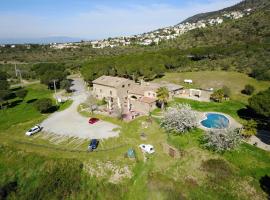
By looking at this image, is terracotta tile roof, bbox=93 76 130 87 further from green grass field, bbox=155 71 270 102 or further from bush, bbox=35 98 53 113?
green grass field, bbox=155 71 270 102

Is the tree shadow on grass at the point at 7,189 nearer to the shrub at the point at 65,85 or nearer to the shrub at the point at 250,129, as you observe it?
the shrub at the point at 250,129

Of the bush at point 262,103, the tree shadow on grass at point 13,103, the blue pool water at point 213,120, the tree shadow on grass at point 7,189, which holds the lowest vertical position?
the tree shadow on grass at point 7,189

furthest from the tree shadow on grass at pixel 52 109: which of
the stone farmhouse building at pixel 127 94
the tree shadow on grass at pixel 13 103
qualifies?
the tree shadow on grass at pixel 13 103

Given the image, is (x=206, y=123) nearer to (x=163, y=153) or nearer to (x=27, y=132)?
(x=163, y=153)

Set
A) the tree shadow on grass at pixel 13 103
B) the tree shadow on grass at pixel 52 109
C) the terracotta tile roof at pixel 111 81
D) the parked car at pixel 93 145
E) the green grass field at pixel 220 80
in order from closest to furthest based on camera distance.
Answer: the parked car at pixel 93 145 < the tree shadow on grass at pixel 52 109 < the terracotta tile roof at pixel 111 81 < the tree shadow on grass at pixel 13 103 < the green grass field at pixel 220 80

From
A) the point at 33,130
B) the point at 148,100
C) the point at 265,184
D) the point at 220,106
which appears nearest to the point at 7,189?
the point at 33,130

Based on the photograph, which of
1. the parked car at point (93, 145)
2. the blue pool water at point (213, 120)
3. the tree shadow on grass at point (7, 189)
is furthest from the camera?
the blue pool water at point (213, 120)

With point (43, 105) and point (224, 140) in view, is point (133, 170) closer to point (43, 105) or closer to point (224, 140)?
point (224, 140)
